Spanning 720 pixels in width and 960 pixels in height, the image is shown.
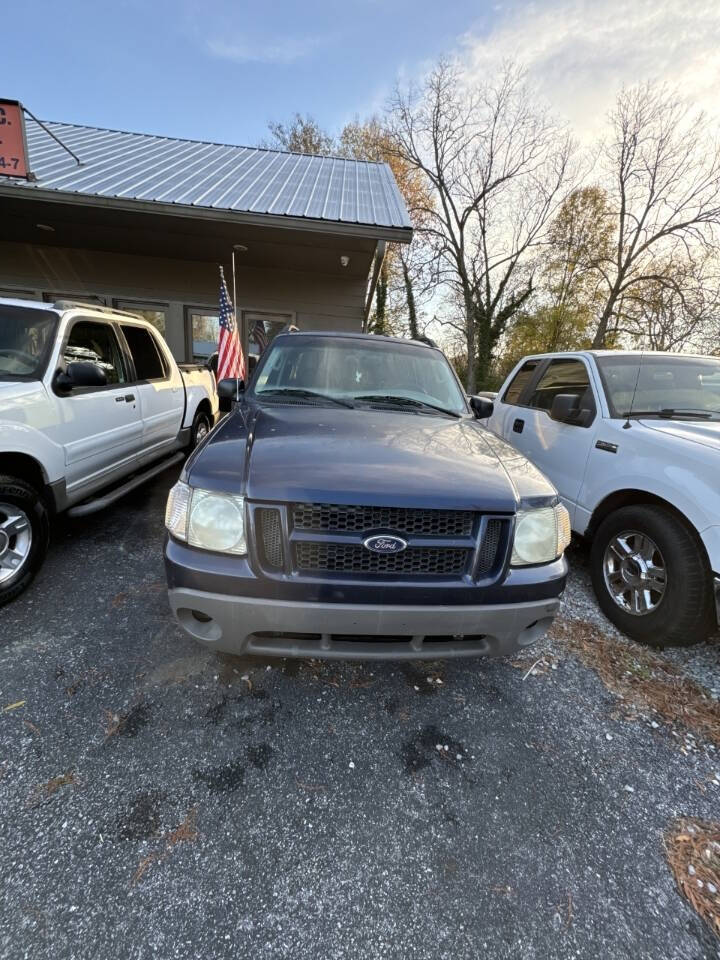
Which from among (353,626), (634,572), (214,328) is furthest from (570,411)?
(214,328)

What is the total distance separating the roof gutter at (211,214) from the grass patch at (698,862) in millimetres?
7026

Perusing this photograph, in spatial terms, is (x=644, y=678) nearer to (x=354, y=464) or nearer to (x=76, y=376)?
(x=354, y=464)

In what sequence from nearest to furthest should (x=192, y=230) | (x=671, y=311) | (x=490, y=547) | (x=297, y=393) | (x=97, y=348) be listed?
(x=490, y=547) → (x=297, y=393) → (x=97, y=348) → (x=192, y=230) → (x=671, y=311)

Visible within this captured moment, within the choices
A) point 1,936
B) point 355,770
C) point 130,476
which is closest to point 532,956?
point 355,770

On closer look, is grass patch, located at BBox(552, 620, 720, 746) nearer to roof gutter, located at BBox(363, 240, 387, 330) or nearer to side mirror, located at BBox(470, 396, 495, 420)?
side mirror, located at BBox(470, 396, 495, 420)

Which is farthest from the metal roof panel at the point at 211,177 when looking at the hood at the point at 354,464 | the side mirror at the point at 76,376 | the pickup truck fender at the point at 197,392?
the hood at the point at 354,464

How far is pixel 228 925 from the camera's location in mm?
1338

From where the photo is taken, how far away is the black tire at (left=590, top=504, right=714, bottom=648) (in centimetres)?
249

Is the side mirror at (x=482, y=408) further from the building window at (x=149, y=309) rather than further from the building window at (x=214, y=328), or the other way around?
the building window at (x=149, y=309)

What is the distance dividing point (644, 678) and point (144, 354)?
5.53 metres

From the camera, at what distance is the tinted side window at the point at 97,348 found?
3564mm

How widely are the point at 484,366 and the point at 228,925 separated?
23787 mm

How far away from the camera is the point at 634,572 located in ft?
9.39

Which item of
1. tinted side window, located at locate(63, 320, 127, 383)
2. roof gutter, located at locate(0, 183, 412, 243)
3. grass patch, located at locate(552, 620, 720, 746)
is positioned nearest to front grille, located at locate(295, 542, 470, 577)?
grass patch, located at locate(552, 620, 720, 746)
